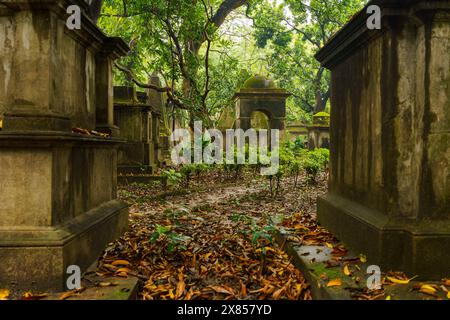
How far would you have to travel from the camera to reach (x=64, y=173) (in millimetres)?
3082

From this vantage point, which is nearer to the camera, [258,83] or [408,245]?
[408,245]

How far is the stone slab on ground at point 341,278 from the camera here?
2598 mm

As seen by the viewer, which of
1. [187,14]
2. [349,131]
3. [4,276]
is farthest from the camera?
[187,14]

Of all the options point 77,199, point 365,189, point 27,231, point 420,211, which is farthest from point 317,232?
point 27,231

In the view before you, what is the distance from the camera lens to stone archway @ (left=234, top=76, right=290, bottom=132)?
52.7 feet

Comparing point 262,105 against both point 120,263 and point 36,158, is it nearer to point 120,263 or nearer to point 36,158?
point 120,263

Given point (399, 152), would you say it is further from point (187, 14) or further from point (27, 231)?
point (187, 14)

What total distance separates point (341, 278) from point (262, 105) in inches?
538

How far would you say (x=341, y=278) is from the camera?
2.93 meters

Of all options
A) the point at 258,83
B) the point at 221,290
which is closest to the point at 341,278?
the point at 221,290

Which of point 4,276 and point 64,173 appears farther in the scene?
point 64,173

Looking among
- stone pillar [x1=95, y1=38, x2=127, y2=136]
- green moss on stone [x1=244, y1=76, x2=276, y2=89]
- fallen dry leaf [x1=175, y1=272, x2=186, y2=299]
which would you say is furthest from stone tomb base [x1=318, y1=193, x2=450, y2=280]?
green moss on stone [x1=244, y1=76, x2=276, y2=89]

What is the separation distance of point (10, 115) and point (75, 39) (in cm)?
132

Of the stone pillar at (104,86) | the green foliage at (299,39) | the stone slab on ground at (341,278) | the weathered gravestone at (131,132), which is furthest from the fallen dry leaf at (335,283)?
the green foliage at (299,39)
